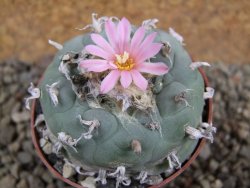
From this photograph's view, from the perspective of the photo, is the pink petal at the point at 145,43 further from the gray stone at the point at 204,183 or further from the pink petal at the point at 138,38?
the gray stone at the point at 204,183

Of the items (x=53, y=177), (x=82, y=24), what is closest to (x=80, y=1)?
(x=82, y=24)

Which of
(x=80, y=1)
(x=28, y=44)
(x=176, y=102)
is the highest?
(x=176, y=102)

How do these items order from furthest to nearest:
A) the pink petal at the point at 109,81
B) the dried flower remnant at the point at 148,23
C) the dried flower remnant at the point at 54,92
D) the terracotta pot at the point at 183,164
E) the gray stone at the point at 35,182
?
1. the gray stone at the point at 35,182
2. the terracotta pot at the point at 183,164
3. the dried flower remnant at the point at 148,23
4. the dried flower remnant at the point at 54,92
5. the pink petal at the point at 109,81

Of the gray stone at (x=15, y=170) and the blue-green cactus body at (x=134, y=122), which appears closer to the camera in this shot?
the blue-green cactus body at (x=134, y=122)

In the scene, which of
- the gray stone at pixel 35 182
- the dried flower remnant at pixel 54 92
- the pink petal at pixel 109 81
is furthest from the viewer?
the gray stone at pixel 35 182

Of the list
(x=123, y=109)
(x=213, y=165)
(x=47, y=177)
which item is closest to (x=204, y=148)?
(x=213, y=165)

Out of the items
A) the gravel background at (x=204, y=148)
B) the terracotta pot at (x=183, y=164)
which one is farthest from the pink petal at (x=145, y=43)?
the gravel background at (x=204, y=148)

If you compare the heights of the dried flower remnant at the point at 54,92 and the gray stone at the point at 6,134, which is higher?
the dried flower remnant at the point at 54,92

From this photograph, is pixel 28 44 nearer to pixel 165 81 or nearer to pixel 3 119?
pixel 3 119
